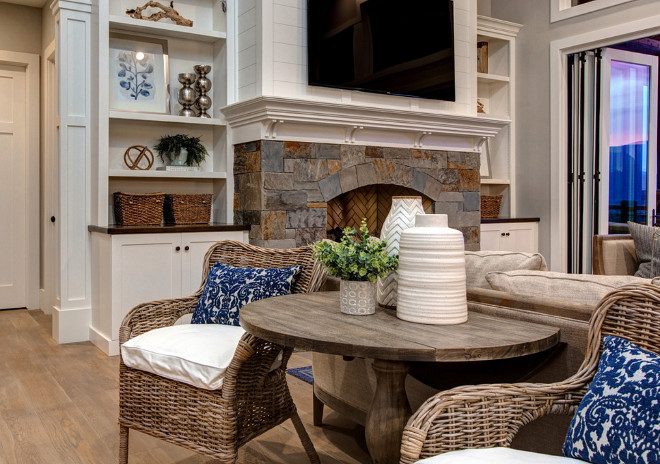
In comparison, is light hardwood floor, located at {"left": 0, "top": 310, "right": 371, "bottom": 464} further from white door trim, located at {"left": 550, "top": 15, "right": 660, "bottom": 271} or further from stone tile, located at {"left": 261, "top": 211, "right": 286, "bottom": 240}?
white door trim, located at {"left": 550, "top": 15, "right": 660, "bottom": 271}

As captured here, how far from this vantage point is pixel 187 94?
14.5 feet

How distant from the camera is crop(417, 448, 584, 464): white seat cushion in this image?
48.5 inches

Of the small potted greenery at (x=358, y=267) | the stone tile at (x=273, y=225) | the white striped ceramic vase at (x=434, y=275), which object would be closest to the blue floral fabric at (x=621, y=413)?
the white striped ceramic vase at (x=434, y=275)

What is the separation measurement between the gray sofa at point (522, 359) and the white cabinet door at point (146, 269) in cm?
199

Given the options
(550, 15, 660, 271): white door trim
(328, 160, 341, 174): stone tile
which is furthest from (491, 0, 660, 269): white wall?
(328, 160, 341, 174): stone tile

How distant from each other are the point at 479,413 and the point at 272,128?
299 centimetres

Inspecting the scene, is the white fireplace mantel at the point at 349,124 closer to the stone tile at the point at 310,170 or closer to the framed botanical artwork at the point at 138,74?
the stone tile at the point at 310,170

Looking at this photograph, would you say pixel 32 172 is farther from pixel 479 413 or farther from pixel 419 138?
pixel 479 413

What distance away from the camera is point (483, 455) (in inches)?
50.0

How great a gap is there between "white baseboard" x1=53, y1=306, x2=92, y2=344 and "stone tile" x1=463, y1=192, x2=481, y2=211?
2.96 metres

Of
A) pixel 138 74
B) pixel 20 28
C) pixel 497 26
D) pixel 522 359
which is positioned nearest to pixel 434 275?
pixel 522 359

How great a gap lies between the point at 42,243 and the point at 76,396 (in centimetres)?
275

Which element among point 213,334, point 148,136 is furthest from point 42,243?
point 213,334

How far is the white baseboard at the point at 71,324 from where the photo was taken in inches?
165
